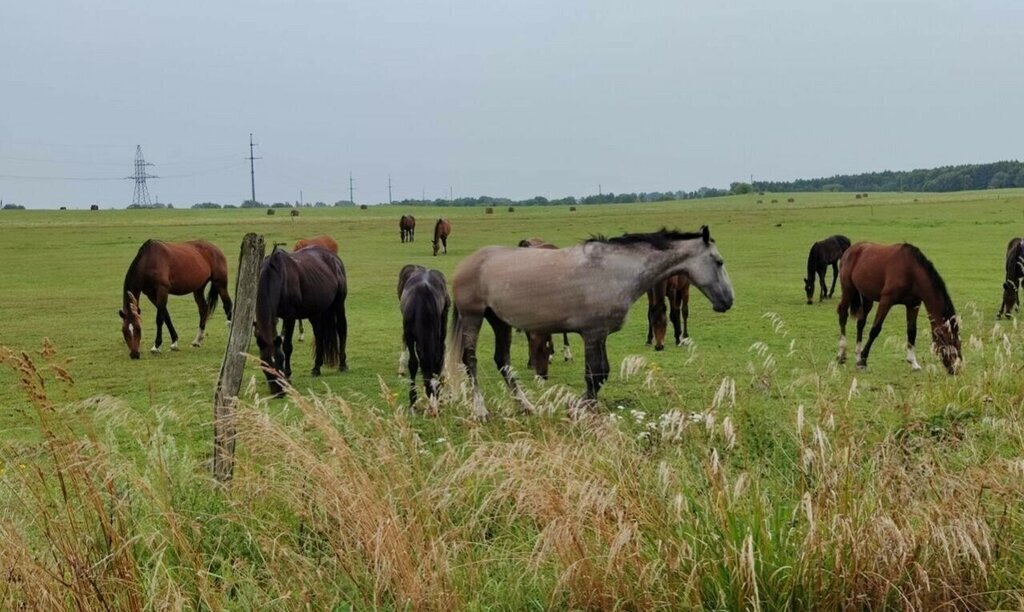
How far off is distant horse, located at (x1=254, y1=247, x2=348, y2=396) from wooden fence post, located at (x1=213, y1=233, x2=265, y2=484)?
419 centimetres

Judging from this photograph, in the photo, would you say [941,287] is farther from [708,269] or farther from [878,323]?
[708,269]

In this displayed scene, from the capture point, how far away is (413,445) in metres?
4.05

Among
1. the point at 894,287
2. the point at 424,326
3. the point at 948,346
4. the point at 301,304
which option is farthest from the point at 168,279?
the point at 948,346

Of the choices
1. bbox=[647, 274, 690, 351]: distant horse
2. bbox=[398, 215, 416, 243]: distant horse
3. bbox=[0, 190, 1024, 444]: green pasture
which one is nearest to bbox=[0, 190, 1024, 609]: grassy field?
bbox=[0, 190, 1024, 444]: green pasture

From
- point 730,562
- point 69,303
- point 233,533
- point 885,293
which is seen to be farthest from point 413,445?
point 69,303

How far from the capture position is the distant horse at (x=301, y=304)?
904 centimetres

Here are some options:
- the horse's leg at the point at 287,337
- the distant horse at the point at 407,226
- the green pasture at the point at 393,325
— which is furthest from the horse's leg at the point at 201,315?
the distant horse at the point at 407,226

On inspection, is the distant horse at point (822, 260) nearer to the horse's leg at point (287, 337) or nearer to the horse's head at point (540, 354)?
the horse's head at point (540, 354)

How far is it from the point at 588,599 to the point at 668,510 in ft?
1.66

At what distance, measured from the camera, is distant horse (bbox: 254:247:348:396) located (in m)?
9.04

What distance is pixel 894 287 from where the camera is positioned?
984 centimetres

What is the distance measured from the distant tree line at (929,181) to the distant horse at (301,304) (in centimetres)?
12825

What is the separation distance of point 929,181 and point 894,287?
137 meters

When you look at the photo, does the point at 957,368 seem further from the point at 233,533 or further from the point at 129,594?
the point at 129,594
